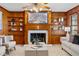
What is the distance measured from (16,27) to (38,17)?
767 millimetres

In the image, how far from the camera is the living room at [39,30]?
163 inches

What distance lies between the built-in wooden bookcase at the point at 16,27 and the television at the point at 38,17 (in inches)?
12.4

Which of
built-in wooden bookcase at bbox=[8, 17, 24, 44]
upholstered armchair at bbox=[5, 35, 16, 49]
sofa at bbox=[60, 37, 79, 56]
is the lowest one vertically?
sofa at bbox=[60, 37, 79, 56]

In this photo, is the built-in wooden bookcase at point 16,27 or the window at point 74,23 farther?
the window at point 74,23

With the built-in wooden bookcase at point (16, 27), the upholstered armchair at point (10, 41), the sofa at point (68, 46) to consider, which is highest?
the built-in wooden bookcase at point (16, 27)

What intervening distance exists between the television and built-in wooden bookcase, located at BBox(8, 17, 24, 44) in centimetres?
31

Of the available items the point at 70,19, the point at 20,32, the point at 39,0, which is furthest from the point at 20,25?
the point at 39,0

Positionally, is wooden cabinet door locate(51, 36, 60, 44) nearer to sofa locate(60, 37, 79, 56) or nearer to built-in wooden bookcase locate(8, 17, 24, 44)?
sofa locate(60, 37, 79, 56)

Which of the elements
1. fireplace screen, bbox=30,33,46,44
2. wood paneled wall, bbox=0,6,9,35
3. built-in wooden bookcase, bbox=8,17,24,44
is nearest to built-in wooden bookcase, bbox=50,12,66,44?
fireplace screen, bbox=30,33,46,44

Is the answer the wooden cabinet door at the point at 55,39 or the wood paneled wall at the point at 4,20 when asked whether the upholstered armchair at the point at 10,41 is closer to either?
the wood paneled wall at the point at 4,20

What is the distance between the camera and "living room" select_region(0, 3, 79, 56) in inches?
163

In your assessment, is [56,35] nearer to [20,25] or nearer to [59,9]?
[59,9]

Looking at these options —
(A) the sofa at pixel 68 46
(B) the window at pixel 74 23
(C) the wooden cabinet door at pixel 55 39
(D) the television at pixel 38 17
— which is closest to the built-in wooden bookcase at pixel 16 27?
(D) the television at pixel 38 17

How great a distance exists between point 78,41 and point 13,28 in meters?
2.15
